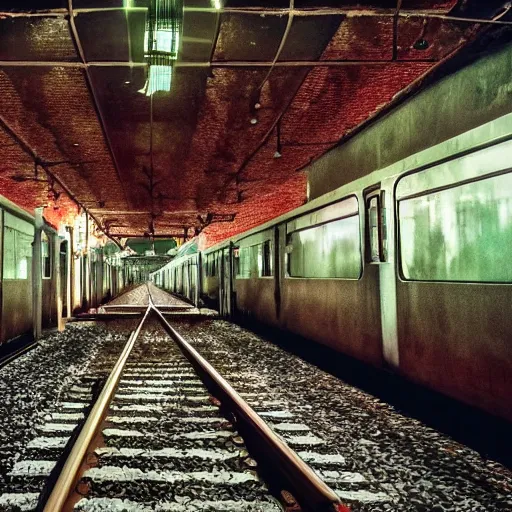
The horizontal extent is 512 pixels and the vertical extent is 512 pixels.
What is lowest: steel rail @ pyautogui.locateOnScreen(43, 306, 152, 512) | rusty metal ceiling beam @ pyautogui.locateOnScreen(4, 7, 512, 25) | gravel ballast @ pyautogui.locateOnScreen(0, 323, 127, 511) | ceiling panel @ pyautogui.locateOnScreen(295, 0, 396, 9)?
gravel ballast @ pyautogui.locateOnScreen(0, 323, 127, 511)

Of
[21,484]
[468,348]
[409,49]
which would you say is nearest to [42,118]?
[409,49]

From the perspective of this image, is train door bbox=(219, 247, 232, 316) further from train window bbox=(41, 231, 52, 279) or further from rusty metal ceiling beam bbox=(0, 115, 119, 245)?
train window bbox=(41, 231, 52, 279)

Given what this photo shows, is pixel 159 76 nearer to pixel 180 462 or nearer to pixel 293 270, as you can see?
pixel 180 462

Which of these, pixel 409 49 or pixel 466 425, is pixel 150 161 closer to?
pixel 409 49

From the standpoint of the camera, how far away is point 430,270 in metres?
5.09

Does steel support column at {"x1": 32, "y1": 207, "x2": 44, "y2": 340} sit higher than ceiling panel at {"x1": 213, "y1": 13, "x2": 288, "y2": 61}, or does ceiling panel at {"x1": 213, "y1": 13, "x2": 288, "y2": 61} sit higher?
ceiling panel at {"x1": 213, "y1": 13, "x2": 288, "y2": 61}

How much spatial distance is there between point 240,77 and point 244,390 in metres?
4.81

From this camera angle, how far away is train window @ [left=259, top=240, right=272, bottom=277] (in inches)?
416

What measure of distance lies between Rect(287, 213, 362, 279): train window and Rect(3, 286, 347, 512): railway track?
3.16 metres

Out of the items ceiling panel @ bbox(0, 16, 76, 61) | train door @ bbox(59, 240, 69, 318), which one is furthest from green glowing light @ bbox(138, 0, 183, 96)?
train door @ bbox(59, 240, 69, 318)

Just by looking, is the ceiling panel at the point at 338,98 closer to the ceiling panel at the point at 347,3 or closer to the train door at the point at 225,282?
the ceiling panel at the point at 347,3

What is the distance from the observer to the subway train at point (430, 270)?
153 inches

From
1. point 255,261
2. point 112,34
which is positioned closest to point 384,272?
point 112,34

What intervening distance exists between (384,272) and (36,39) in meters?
5.33
